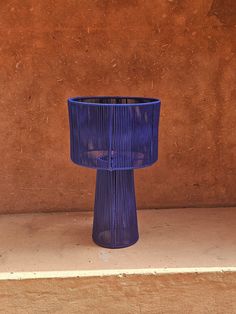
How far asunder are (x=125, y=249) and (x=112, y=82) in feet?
1.71

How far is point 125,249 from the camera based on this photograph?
1.12 meters

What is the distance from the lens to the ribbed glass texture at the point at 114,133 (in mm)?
983

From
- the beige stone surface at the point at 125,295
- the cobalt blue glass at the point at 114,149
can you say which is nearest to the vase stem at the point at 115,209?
the cobalt blue glass at the point at 114,149

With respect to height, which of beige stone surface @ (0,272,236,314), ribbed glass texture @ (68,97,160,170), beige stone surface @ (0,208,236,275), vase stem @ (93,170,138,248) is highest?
ribbed glass texture @ (68,97,160,170)

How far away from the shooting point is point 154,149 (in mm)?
1059

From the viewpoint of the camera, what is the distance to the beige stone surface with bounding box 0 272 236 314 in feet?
3.17

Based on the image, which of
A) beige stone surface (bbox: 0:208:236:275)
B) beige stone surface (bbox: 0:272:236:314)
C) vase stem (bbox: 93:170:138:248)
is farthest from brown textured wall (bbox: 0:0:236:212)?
beige stone surface (bbox: 0:272:236:314)

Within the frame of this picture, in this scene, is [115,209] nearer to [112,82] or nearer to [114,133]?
[114,133]

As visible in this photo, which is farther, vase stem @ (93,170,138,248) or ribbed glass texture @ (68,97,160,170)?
vase stem @ (93,170,138,248)

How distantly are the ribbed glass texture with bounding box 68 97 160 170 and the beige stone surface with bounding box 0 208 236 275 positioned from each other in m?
0.24

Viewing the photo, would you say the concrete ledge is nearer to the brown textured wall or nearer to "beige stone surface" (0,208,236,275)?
"beige stone surface" (0,208,236,275)

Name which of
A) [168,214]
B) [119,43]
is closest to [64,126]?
[119,43]

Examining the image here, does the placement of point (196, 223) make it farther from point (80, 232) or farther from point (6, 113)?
point (6, 113)

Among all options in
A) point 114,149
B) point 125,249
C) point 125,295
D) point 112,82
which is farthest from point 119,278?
point 112,82
